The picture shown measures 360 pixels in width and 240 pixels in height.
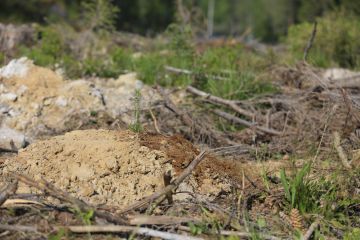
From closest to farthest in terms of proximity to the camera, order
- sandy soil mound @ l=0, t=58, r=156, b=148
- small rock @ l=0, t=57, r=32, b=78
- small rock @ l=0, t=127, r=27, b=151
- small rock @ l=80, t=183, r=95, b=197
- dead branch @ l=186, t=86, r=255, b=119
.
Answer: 1. small rock @ l=80, t=183, r=95, b=197
2. small rock @ l=0, t=127, r=27, b=151
3. sandy soil mound @ l=0, t=58, r=156, b=148
4. dead branch @ l=186, t=86, r=255, b=119
5. small rock @ l=0, t=57, r=32, b=78

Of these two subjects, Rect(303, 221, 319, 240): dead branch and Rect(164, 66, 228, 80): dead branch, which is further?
Rect(164, 66, 228, 80): dead branch

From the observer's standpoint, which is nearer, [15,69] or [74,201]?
[74,201]

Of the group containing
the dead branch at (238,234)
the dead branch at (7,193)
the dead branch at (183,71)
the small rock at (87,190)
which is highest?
the dead branch at (7,193)

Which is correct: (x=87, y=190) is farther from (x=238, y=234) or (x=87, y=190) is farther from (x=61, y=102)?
(x=61, y=102)

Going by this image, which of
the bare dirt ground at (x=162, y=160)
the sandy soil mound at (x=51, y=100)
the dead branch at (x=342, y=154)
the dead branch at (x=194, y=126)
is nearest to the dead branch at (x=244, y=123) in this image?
the bare dirt ground at (x=162, y=160)

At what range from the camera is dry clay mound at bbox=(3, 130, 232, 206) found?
3.88m

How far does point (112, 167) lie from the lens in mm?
3969

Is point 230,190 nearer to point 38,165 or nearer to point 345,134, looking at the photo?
point 38,165

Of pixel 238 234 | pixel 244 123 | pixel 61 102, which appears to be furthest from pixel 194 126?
pixel 238 234

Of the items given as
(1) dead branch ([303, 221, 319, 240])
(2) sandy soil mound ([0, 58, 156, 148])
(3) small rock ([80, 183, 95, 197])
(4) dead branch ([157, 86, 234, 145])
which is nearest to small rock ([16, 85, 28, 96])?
(2) sandy soil mound ([0, 58, 156, 148])

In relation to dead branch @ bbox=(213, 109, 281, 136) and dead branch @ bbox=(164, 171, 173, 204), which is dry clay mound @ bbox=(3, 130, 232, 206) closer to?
dead branch @ bbox=(164, 171, 173, 204)

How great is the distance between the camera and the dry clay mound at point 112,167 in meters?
3.88

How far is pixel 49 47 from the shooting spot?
8.66 metres

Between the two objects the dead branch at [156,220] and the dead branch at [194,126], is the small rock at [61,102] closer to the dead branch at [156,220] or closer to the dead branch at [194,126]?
the dead branch at [194,126]
